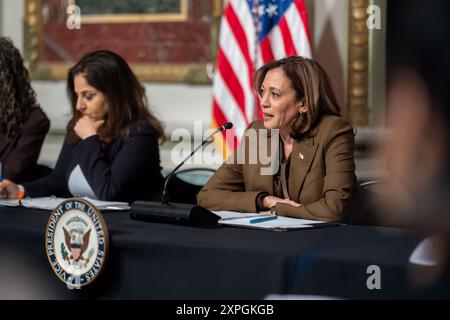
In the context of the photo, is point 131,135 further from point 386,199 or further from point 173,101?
point 173,101

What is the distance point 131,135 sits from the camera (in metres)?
3.45

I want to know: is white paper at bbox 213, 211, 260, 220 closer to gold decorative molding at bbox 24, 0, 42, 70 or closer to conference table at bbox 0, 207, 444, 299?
conference table at bbox 0, 207, 444, 299

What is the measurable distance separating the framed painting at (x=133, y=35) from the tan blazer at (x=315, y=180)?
1.84m

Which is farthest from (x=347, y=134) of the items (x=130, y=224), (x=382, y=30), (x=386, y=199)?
(x=382, y=30)

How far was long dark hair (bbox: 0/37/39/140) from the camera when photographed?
394 centimetres

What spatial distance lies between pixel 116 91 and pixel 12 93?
0.68m

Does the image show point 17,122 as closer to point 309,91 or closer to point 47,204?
point 47,204

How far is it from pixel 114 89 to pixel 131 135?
0.73 ft

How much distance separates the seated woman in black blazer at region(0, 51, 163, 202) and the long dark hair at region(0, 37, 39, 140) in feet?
1.39

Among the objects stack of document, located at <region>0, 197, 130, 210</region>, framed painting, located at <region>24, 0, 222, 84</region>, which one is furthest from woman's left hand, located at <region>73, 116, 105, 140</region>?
framed painting, located at <region>24, 0, 222, 84</region>

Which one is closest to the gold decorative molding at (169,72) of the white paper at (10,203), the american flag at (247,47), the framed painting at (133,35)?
the framed painting at (133,35)

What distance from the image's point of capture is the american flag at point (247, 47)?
166 inches

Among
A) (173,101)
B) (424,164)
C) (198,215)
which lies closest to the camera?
(198,215)

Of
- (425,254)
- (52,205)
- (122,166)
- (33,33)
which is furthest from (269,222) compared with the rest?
(33,33)
